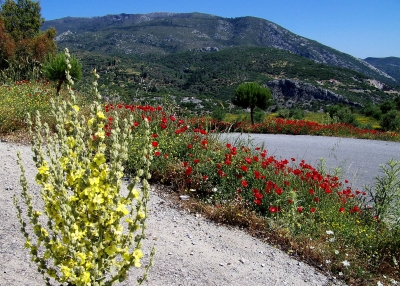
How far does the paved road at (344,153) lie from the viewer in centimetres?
817

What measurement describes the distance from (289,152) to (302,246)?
6.37 m

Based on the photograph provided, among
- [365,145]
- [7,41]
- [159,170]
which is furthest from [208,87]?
[159,170]

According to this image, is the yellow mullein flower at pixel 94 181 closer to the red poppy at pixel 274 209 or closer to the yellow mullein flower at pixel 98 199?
the yellow mullein flower at pixel 98 199

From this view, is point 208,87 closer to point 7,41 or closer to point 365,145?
point 7,41

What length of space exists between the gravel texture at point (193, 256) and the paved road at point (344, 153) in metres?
3.84

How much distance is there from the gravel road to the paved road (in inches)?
151

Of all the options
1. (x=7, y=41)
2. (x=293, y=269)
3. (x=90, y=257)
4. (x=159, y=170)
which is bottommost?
(x=293, y=269)

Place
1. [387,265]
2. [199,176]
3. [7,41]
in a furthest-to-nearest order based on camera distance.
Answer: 1. [7,41]
2. [199,176]
3. [387,265]

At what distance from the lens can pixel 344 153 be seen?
34.9 ft

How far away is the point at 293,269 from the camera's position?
3.59m

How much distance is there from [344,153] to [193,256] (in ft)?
28.4

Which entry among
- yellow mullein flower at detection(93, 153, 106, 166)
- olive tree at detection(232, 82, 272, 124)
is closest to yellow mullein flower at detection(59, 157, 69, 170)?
yellow mullein flower at detection(93, 153, 106, 166)

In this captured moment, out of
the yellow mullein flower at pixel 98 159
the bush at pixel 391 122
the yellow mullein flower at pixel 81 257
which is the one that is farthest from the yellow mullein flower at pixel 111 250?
the bush at pixel 391 122

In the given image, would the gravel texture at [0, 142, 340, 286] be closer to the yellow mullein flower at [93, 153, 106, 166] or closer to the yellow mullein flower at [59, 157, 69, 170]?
the yellow mullein flower at [59, 157, 69, 170]
